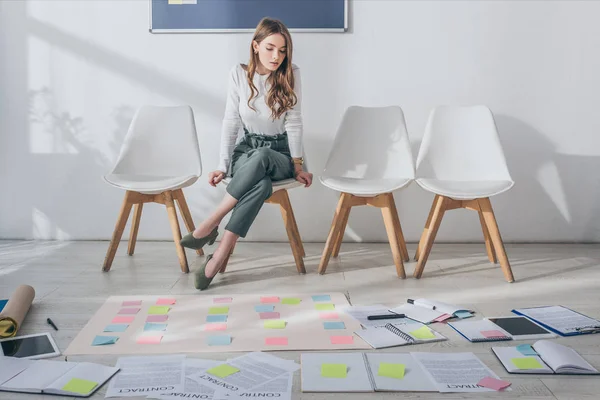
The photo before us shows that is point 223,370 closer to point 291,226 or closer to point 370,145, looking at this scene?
point 291,226

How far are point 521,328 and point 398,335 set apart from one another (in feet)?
1.41

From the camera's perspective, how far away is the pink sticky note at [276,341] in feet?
6.53

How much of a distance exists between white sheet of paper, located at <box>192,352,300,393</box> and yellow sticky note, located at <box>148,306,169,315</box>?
535 mm

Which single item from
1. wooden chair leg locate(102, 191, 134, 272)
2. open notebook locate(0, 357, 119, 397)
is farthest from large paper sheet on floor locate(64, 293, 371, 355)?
wooden chair leg locate(102, 191, 134, 272)

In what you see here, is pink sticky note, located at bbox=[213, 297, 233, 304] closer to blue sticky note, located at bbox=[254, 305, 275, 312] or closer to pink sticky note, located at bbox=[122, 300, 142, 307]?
blue sticky note, located at bbox=[254, 305, 275, 312]

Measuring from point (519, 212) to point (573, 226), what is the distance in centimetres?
32

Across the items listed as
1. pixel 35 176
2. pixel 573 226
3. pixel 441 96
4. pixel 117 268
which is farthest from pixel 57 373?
pixel 573 226

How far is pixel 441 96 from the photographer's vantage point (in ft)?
11.8

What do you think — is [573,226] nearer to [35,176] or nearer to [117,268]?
[117,268]

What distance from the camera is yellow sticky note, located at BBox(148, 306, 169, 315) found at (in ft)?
7.53

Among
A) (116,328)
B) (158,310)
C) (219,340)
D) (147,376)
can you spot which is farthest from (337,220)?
(147,376)

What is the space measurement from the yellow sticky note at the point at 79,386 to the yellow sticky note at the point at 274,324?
2.13 ft

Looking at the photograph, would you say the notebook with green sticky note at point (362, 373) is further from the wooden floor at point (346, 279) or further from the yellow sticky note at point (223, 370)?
the yellow sticky note at point (223, 370)

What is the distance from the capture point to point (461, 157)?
320cm
